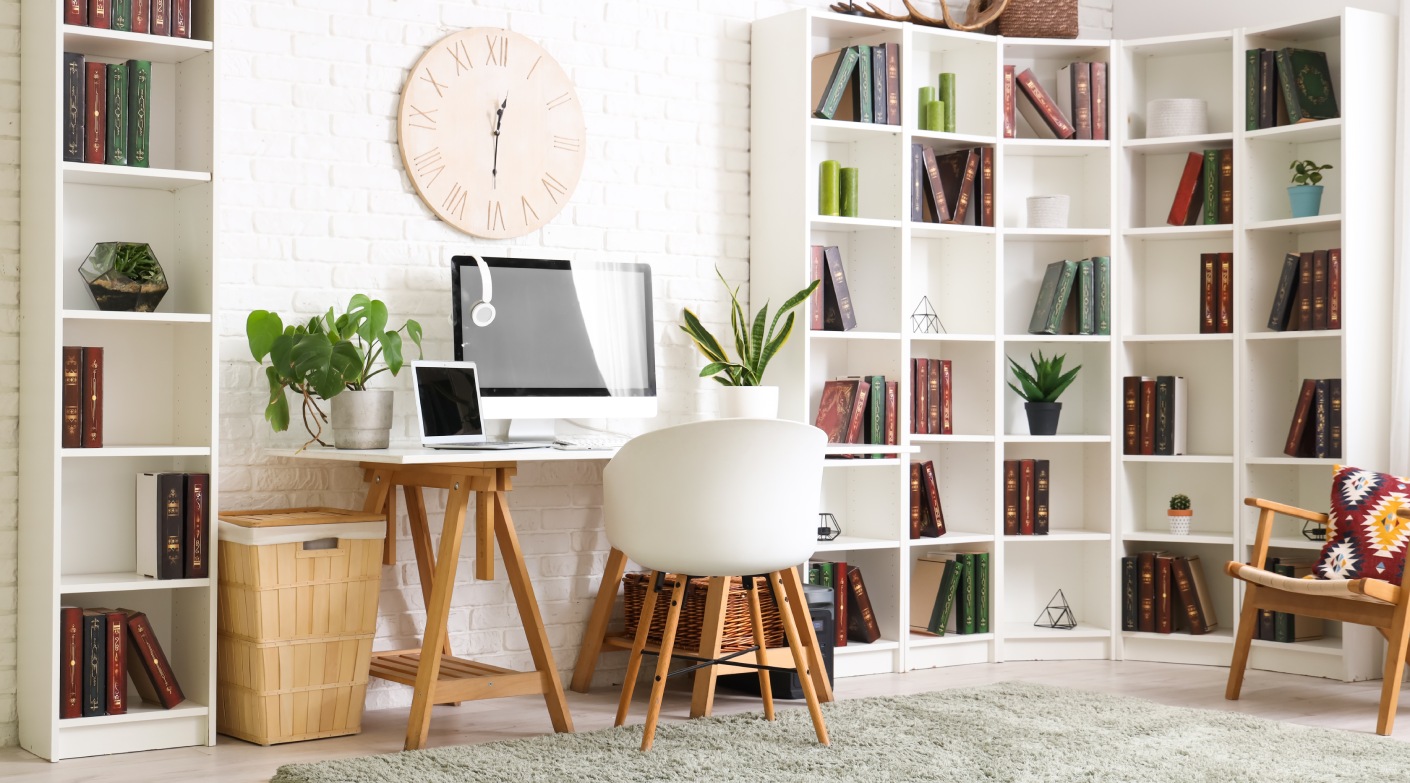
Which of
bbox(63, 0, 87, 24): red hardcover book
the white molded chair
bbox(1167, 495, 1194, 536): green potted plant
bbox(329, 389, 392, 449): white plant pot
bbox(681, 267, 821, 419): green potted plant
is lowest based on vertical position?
bbox(1167, 495, 1194, 536): green potted plant

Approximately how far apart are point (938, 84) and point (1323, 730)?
2.39m

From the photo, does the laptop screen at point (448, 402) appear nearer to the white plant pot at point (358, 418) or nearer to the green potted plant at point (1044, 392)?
the white plant pot at point (358, 418)

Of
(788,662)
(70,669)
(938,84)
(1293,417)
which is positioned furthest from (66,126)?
(1293,417)

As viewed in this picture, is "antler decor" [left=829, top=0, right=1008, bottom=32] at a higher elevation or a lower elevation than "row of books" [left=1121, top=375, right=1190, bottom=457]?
higher

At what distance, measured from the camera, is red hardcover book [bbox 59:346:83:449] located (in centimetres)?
323

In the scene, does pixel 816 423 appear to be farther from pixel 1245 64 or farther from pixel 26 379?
pixel 26 379

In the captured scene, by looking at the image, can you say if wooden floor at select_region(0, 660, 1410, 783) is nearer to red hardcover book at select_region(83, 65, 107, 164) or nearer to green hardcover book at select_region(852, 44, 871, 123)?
red hardcover book at select_region(83, 65, 107, 164)

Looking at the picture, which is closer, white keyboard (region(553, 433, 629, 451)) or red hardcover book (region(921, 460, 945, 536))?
white keyboard (region(553, 433, 629, 451))

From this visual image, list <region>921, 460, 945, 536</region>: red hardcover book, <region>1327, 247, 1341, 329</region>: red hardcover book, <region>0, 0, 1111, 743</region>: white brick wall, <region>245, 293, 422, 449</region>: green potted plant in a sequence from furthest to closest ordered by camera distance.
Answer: <region>921, 460, 945, 536</region>: red hardcover book → <region>1327, 247, 1341, 329</region>: red hardcover book → <region>0, 0, 1111, 743</region>: white brick wall → <region>245, 293, 422, 449</region>: green potted plant

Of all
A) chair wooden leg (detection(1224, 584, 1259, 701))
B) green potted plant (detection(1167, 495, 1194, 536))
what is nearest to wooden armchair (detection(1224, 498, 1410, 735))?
chair wooden leg (detection(1224, 584, 1259, 701))

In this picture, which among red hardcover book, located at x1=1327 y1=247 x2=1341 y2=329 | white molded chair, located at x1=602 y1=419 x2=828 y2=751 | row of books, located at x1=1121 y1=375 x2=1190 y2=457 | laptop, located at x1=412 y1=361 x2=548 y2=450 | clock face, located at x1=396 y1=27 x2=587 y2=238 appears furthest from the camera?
row of books, located at x1=1121 y1=375 x2=1190 y2=457

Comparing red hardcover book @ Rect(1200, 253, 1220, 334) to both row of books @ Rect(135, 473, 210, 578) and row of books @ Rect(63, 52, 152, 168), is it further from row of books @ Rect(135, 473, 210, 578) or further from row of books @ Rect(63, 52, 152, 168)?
row of books @ Rect(63, 52, 152, 168)

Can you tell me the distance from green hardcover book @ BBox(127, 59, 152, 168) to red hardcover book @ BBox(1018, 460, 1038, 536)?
2833 millimetres

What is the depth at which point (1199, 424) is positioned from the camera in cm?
482
